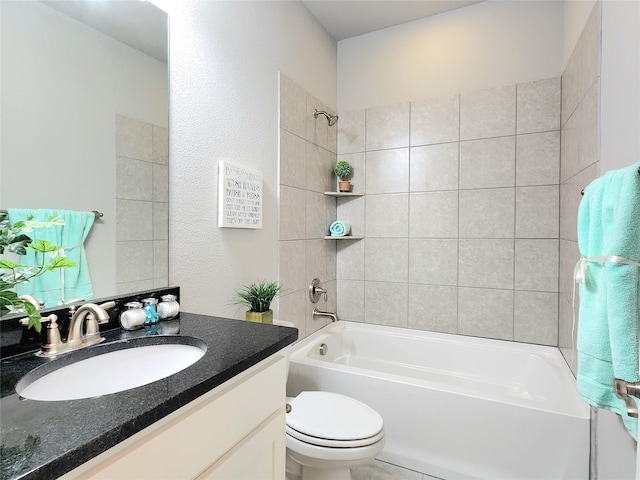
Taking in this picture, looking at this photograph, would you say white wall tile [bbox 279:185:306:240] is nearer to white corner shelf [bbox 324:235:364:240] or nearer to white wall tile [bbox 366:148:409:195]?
white corner shelf [bbox 324:235:364:240]

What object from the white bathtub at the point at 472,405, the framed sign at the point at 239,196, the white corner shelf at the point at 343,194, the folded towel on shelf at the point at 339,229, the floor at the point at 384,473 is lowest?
the floor at the point at 384,473

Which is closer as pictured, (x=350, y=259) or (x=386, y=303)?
(x=386, y=303)

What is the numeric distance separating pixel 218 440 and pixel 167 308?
59 cm

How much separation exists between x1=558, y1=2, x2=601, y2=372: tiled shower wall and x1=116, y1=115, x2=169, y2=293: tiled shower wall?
172 cm

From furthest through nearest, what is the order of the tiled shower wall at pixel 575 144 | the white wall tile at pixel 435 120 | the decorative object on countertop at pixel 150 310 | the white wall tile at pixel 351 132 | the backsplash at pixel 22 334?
the white wall tile at pixel 351 132 < the white wall tile at pixel 435 120 < the tiled shower wall at pixel 575 144 < the decorative object on countertop at pixel 150 310 < the backsplash at pixel 22 334

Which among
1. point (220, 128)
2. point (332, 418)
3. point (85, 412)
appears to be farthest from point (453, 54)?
point (85, 412)

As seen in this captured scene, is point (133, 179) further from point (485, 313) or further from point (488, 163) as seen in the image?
point (485, 313)

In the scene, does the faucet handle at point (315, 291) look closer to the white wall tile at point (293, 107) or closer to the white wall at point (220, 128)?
the white wall at point (220, 128)

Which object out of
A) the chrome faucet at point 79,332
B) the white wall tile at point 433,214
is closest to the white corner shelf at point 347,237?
the white wall tile at point 433,214

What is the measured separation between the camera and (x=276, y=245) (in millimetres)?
1993

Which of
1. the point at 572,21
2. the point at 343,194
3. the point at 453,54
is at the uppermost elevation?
the point at 453,54

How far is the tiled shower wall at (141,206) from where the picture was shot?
1.15m

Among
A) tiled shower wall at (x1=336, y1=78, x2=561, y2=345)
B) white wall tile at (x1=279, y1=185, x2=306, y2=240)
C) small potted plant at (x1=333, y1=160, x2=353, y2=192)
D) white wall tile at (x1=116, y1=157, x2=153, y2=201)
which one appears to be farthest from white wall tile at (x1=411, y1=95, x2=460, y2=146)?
white wall tile at (x1=116, y1=157, x2=153, y2=201)

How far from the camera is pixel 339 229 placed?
2.53 meters
